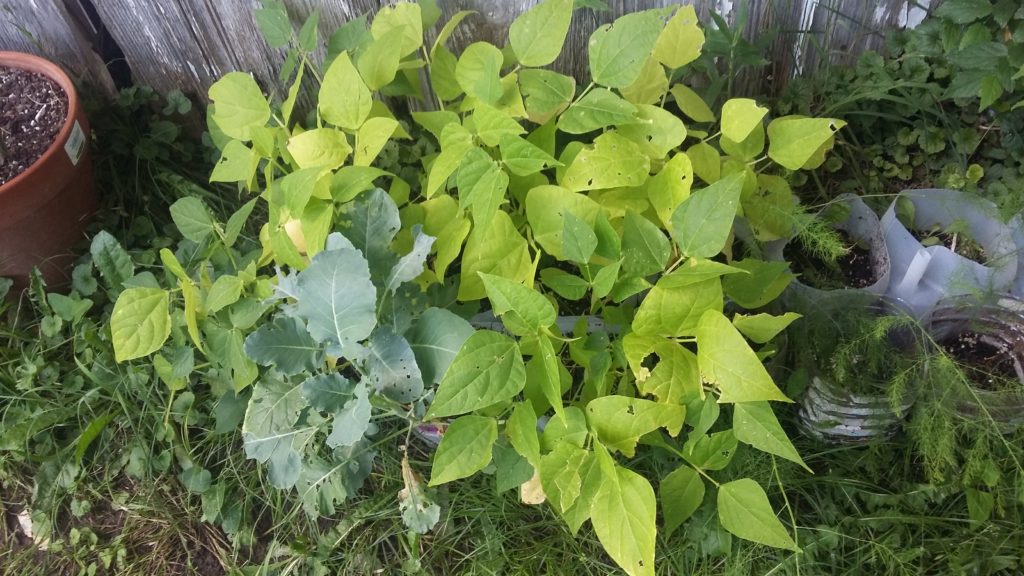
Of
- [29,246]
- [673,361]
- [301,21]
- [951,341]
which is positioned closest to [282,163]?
[301,21]

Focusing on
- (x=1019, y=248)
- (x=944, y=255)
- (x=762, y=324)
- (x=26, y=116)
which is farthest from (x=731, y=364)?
(x=26, y=116)

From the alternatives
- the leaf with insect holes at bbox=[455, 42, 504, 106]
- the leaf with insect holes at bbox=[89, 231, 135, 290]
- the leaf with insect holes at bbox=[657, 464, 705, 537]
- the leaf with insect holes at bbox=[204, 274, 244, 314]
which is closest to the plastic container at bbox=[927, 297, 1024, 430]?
the leaf with insect holes at bbox=[657, 464, 705, 537]

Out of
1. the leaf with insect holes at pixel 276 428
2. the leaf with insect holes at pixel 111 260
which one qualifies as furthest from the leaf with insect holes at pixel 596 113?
the leaf with insect holes at pixel 111 260

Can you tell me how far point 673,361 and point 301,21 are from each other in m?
1.12

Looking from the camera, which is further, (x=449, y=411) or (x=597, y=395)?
(x=597, y=395)

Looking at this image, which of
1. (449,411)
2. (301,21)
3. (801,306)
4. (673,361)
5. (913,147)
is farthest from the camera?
(913,147)

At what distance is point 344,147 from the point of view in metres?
1.35

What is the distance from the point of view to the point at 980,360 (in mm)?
1531

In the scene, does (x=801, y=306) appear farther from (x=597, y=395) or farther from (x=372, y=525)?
(x=372, y=525)

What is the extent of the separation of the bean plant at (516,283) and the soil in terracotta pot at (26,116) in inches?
23.0

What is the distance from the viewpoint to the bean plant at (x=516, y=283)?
113 cm

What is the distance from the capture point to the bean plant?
1132mm

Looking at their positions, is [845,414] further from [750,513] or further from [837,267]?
[750,513]

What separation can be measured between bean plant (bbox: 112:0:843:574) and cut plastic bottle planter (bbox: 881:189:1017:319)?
28 cm
